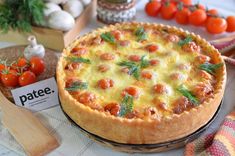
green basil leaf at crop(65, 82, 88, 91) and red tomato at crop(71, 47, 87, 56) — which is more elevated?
red tomato at crop(71, 47, 87, 56)

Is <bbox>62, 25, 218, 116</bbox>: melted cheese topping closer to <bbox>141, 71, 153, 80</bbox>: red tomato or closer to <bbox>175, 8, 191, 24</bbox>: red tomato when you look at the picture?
<bbox>141, 71, 153, 80</bbox>: red tomato

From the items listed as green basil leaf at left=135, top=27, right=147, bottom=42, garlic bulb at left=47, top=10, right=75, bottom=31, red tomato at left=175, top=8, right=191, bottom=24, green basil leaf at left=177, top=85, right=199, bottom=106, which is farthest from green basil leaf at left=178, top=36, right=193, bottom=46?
garlic bulb at left=47, top=10, right=75, bottom=31

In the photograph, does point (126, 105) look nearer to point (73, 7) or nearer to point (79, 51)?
point (79, 51)

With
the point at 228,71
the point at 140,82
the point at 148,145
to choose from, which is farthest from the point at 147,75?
the point at 228,71

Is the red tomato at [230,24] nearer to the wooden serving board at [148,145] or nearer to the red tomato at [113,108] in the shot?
the wooden serving board at [148,145]

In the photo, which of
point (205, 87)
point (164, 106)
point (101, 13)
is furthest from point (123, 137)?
point (101, 13)

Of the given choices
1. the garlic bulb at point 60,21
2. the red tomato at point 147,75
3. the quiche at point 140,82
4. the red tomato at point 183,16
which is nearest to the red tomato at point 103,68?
the quiche at point 140,82

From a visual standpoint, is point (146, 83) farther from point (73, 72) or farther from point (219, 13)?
point (219, 13)
